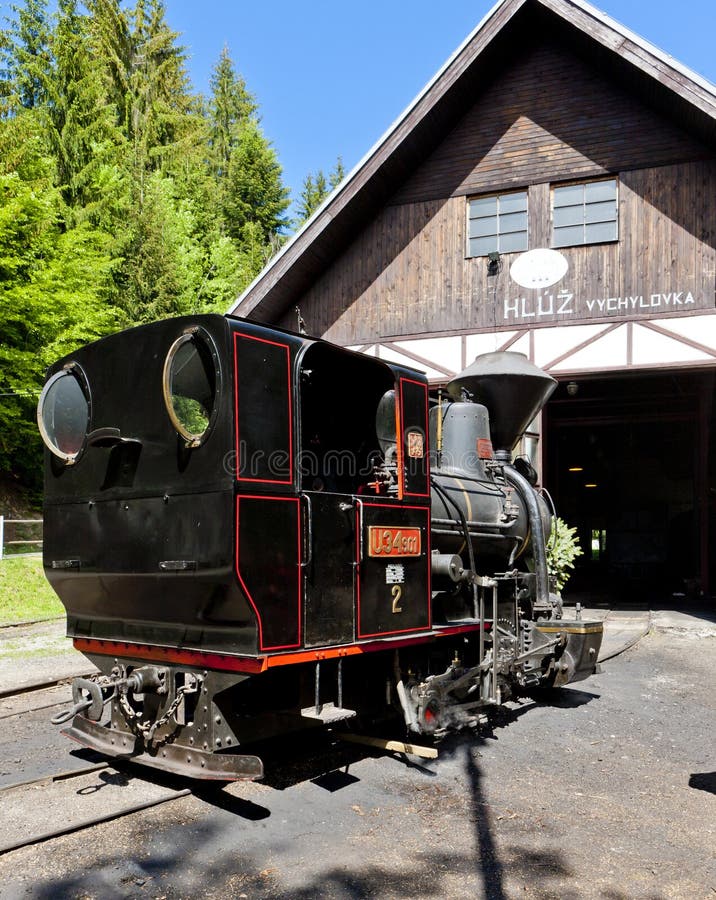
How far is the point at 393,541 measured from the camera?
510 centimetres

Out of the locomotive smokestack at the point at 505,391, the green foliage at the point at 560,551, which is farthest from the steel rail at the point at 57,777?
the green foliage at the point at 560,551

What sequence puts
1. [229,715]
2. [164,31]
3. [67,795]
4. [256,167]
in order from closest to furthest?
[229,715] < [67,795] < [164,31] < [256,167]

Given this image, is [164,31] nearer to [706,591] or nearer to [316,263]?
[316,263]

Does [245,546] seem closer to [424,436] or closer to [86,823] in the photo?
[86,823]

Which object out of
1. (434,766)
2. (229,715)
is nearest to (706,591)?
(434,766)

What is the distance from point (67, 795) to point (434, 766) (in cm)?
240

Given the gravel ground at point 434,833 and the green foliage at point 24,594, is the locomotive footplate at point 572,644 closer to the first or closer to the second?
the gravel ground at point 434,833

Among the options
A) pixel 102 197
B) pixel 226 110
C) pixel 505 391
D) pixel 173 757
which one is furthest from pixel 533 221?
pixel 226 110

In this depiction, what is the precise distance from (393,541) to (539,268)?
28.3 feet

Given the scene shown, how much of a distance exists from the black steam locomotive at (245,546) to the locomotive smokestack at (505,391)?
59.4 inches

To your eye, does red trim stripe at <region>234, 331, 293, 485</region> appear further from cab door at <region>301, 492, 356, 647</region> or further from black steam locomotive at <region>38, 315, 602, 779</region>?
cab door at <region>301, 492, 356, 647</region>

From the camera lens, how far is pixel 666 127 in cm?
1195

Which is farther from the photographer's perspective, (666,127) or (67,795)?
(666,127)

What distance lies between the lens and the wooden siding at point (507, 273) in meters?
11.7
